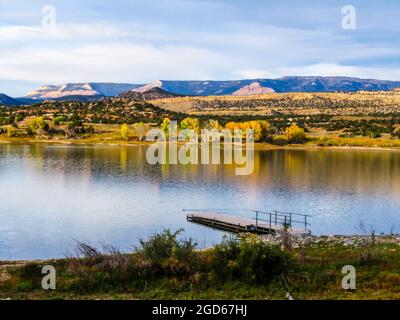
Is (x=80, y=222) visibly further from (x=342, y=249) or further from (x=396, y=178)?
(x=396, y=178)

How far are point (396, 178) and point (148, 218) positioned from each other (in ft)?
106

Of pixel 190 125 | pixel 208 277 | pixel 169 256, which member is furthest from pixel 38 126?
pixel 208 277

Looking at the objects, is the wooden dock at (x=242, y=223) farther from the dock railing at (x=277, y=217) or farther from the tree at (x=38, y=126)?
the tree at (x=38, y=126)

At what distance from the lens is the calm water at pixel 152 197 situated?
89.8 ft

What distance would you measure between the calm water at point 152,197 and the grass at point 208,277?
368 inches

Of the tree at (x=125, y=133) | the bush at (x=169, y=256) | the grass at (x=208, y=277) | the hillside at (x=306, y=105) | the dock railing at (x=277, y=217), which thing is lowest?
the dock railing at (x=277, y=217)

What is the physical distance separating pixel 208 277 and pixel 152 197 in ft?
92.5

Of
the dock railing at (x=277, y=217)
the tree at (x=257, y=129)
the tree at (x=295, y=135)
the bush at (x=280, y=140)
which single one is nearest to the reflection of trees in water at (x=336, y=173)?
the dock railing at (x=277, y=217)

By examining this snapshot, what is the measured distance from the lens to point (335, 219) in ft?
105

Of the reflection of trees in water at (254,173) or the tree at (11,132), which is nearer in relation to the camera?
the reflection of trees in water at (254,173)

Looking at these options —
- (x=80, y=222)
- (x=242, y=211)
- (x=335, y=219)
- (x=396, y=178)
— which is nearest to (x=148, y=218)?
(x=80, y=222)

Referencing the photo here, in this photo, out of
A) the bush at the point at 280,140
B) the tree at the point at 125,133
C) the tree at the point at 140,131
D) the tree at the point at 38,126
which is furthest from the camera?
the tree at the point at 38,126

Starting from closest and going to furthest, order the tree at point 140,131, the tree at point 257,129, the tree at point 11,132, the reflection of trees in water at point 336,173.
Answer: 1. the reflection of trees in water at point 336,173
2. the tree at point 257,129
3. the tree at point 11,132
4. the tree at point 140,131
